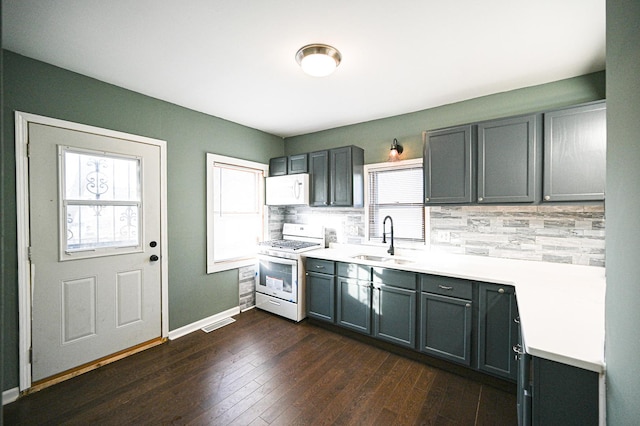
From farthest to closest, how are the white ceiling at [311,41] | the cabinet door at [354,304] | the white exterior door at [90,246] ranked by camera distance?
the cabinet door at [354,304], the white exterior door at [90,246], the white ceiling at [311,41]

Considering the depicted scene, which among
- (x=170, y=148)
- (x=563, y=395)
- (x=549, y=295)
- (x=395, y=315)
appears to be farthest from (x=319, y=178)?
(x=563, y=395)

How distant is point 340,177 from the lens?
3.56 m

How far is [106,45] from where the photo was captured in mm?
2045

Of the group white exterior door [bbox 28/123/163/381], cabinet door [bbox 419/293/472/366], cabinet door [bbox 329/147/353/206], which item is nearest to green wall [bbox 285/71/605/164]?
cabinet door [bbox 329/147/353/206]

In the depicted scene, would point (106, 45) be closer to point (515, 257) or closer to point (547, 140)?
point (547, 140)

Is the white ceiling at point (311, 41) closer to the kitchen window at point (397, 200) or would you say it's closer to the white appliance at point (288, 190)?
the kitchen window at point (397, 200)

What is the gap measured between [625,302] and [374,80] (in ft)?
7.39

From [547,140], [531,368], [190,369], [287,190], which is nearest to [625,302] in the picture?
[531,368]

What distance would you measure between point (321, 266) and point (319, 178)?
1.14 meters

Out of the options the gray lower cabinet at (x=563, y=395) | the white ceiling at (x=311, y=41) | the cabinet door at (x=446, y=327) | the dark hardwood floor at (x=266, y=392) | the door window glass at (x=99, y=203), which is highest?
the white ceiling at (x=311, y=41)

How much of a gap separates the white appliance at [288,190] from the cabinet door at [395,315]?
1.58 meters

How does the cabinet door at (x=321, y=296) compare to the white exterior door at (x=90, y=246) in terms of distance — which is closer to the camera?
the white exterior door at (x=90, y=246)

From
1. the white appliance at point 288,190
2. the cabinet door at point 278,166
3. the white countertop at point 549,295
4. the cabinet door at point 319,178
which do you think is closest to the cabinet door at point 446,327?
the white countertop at point 549,295

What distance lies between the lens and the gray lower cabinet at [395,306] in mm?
2648
